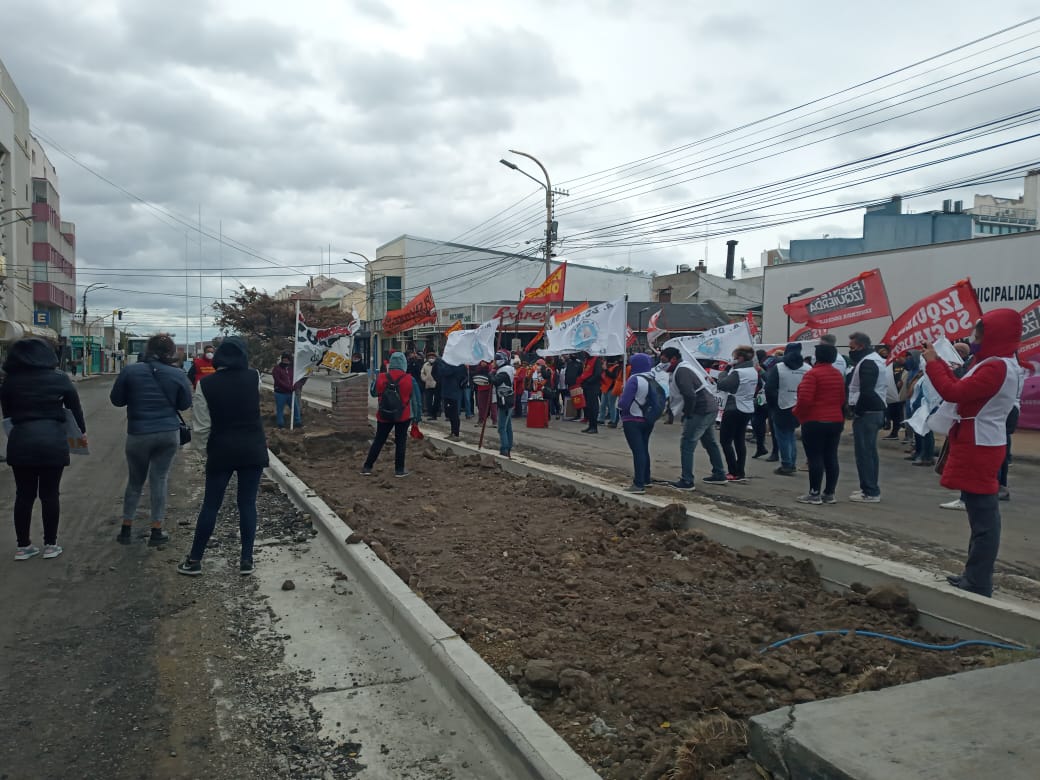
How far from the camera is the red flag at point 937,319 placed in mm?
10289

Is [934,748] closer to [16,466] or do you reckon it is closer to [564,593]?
[564,593]

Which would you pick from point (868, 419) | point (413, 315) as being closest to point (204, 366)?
point (413, 315)

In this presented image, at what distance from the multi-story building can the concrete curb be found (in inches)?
2393

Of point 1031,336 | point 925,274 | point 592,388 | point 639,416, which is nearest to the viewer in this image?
point 639,416

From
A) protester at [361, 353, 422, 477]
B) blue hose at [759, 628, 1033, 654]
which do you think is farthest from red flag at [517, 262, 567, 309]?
blue hose at [759, 628, 1033, 654]

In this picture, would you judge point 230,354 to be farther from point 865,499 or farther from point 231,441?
point 865,499

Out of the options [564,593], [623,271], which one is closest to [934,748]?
[564,593]

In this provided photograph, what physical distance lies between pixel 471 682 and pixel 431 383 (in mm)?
15128

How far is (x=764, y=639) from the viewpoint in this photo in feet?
14.5

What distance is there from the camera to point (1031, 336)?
1391 centimetres

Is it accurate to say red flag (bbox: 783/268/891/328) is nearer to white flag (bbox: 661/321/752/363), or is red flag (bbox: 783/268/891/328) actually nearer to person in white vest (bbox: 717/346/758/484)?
white flag (bbox: 661/321/752/363)

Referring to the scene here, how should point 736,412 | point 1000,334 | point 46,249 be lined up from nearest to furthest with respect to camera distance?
point 1000,334 → point 736,412 → point 46,249

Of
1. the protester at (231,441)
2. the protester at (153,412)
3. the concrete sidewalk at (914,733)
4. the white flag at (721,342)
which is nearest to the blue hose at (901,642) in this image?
the concrete sidewalk at (914,733)

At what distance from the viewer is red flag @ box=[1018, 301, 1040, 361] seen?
13.8 meters
